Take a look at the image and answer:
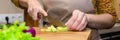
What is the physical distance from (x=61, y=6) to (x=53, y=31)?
236mm

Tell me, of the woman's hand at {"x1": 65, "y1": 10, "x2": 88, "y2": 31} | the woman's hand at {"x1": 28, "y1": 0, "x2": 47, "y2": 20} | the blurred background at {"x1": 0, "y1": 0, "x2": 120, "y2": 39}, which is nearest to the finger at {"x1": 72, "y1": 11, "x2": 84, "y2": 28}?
the woman's hand at {"x1": 65, "y1": 10, "x2": 88, "y2": 31}

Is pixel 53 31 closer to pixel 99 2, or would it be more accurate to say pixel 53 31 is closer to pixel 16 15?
pixel 99 2

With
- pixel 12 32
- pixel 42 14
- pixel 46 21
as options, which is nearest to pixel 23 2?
pixel 46 21

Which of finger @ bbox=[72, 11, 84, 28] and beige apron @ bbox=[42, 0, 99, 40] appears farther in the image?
beige apron @ bbox=[42, 0, 99, 40]

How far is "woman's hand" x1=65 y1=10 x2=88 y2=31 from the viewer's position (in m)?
0.84

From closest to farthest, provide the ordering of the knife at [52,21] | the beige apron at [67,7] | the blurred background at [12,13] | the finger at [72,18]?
the finger at [72,18] → the knife at [52,21] → the beige apron at [67,7] → the blurred background at [12,13]

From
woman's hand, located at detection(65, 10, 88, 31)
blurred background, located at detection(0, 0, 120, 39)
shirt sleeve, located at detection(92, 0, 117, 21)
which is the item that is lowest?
blurred background, located at detection(0, 0, 120, 39)

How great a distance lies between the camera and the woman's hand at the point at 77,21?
841 millimetres

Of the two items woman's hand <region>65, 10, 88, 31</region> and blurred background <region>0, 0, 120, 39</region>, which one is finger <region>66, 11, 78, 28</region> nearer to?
woman's hand <region>65, 10, 88, 31</region>

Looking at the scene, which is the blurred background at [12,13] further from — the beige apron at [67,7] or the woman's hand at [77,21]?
the woman's hand at [77,21]

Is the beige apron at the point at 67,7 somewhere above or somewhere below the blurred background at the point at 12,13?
above

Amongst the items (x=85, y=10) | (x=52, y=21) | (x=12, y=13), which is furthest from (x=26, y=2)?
(x=12, y=13)

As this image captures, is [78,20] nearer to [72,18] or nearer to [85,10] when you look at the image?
[72,18]

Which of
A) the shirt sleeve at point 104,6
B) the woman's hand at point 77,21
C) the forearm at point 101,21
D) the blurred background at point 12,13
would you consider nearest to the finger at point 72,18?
the woman's hand at point 77,21
